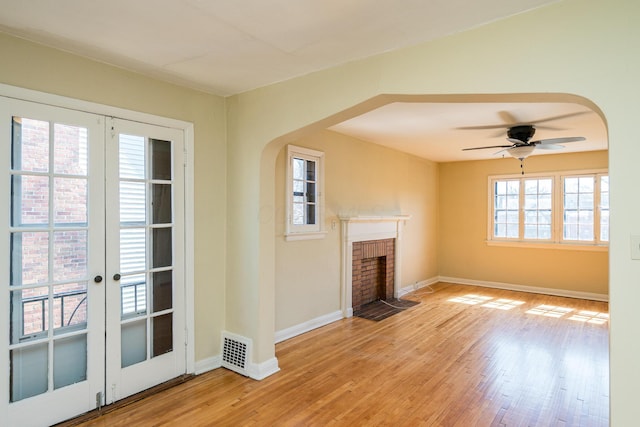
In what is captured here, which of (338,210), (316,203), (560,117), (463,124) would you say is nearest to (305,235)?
(316,203)

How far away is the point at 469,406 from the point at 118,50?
3.77m

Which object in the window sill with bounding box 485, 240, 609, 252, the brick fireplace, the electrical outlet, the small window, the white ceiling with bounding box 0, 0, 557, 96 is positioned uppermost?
the white ceiling with bounding box 0, 0, 557, 96

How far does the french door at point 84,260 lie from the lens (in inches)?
96.1

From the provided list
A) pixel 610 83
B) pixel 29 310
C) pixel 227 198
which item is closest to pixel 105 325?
pixel 29 310

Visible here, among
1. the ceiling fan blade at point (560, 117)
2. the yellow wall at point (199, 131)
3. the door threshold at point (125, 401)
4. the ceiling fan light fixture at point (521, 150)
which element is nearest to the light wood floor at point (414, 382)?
the door threshold at point (125, 401)

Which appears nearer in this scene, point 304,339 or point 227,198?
point 227,198

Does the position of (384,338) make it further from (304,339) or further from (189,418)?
(189,418)

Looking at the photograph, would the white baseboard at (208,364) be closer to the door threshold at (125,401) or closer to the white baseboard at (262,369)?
the door threshold at (125,401)

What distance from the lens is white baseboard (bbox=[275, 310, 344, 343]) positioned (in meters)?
4.30

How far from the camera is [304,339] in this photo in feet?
14.2

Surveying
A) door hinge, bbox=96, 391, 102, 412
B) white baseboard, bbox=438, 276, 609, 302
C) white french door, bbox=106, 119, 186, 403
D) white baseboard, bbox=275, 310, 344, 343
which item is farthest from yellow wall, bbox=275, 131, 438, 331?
door hinge, bbox=96, 391, 102, 412

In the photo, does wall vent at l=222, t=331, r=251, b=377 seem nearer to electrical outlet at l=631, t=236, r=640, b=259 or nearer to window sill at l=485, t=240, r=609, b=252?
electrical outlet at l=631, t=236, r=640, b=259

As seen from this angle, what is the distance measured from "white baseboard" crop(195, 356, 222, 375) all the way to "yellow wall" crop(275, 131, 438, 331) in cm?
82

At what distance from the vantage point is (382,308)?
18.6 feet
